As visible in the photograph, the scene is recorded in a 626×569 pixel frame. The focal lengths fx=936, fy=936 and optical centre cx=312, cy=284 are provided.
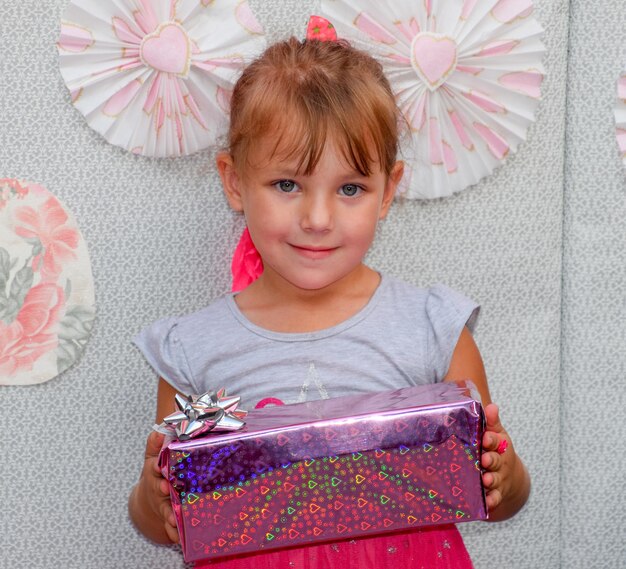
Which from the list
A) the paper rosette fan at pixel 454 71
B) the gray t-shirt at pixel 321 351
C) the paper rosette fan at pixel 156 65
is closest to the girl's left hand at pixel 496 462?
the gray t-shirt at pixel 321 351

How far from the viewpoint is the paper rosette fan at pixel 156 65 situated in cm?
96

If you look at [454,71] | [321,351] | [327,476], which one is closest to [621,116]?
[454,71]

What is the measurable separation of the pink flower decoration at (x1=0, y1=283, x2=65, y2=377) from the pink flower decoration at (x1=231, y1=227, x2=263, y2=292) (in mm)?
188

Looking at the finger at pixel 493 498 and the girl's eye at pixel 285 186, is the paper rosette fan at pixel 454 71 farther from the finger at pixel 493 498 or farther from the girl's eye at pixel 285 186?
the finger at pixel 493 498

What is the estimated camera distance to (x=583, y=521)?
1.08 m

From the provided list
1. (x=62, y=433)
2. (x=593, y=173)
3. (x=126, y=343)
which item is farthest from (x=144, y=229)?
(x=593, y=173)

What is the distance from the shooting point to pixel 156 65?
0.97 m

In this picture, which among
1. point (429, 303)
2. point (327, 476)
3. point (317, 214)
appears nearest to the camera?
point (327, 476)

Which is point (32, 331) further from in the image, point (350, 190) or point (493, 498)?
point (493, 498)

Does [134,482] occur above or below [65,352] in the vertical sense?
below

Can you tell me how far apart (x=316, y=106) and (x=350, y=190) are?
9 centimetres

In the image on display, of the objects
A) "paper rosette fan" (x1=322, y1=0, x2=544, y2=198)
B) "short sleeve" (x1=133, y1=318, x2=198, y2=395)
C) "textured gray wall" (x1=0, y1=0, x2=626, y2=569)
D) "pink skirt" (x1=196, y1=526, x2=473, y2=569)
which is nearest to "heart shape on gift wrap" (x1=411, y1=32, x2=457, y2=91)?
"paper rosette fan" (x1=322, y1=0, x2=544, y2=198)

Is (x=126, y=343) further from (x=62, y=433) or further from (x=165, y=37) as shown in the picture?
(x=165, y=37)

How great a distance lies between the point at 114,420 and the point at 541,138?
57cm
